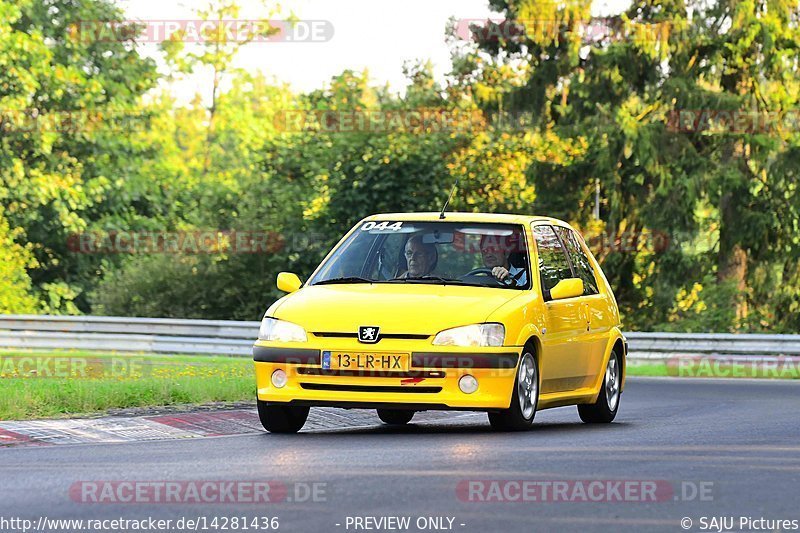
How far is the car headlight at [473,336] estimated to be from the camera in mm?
11836

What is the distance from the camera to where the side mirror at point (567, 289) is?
12.9 metres

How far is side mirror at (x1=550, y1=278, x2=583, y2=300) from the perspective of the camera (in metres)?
12.9

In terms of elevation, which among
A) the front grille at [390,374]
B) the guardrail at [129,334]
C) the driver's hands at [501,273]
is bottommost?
the guardrail at [129,334]

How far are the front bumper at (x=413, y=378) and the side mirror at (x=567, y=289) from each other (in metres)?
0.99

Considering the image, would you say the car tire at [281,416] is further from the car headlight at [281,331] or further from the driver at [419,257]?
the driver at [419,257]

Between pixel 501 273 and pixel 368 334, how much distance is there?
1.58 meters

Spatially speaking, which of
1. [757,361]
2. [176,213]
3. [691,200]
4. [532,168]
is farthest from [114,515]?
[176,213]

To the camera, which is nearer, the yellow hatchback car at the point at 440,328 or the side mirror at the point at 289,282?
the yellow hatchback car at the point at 440,328

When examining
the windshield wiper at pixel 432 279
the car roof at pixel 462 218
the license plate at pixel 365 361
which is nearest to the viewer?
the license plate at pixel 365 361

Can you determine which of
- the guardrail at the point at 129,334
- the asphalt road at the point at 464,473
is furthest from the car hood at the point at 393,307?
the guardrail at the point at 129,334

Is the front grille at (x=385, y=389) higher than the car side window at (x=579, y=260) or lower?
lower

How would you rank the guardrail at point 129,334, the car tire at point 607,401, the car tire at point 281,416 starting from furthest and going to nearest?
the guardrail at point 129,334
the car tire at point 607,401
the car tire at point 281,416

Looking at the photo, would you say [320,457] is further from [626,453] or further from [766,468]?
[766,468]

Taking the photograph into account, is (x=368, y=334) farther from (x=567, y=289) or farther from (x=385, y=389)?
(x=567, y=289)
